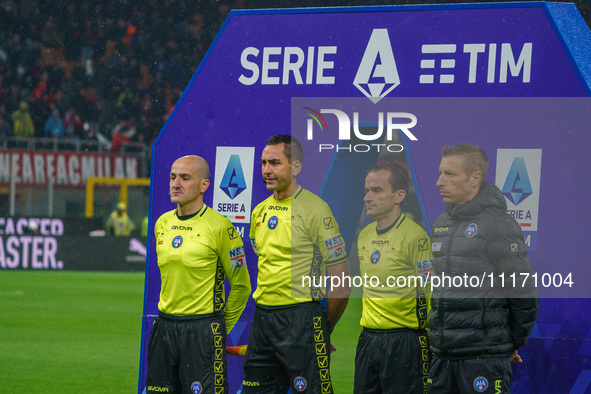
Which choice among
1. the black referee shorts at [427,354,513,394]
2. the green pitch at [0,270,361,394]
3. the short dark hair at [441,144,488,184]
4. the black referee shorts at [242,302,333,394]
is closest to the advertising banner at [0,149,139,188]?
the green pitch at [0,270,361,394]

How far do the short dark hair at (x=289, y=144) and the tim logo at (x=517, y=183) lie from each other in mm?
1381

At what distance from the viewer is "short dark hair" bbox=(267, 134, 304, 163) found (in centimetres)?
578

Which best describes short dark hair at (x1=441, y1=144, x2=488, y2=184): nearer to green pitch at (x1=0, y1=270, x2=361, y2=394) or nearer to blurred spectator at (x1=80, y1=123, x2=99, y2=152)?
green pitch at (x1=0, y1=270, x2=361, y2=394)

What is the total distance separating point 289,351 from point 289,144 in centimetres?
138

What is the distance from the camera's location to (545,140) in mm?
5531

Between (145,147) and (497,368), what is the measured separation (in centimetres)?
1883

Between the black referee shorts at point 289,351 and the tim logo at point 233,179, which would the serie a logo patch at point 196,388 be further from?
the tim logo at point 233,179

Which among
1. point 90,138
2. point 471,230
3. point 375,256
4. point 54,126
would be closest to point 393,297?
point 375,256

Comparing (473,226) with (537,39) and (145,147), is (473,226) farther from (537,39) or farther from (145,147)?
(145,147)

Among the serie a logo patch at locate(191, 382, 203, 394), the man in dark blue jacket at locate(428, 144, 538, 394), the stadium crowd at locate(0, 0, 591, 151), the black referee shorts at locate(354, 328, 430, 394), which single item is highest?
the stadium crowd at locate(0, 0, 591, 151)

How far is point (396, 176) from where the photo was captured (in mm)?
5574

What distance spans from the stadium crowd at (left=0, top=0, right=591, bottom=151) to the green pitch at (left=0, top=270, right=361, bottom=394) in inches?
290

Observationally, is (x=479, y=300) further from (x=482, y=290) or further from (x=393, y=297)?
(x=393, y=297)

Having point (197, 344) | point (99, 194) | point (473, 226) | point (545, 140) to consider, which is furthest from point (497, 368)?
point (99, 194)
